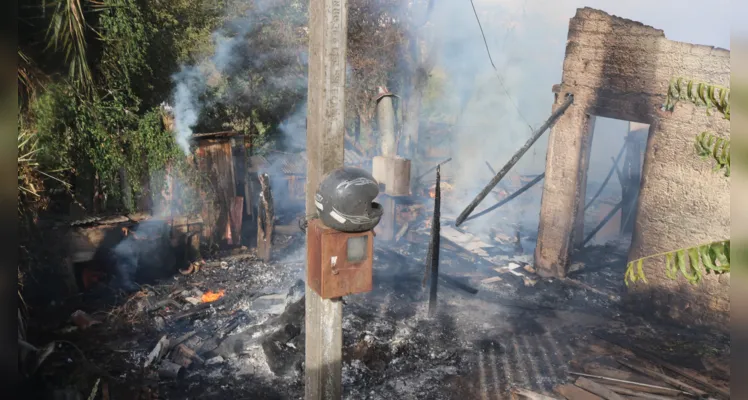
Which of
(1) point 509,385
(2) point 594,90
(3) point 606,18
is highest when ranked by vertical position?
(3) point 606,18

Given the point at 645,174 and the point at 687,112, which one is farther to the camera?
the point at 645,174

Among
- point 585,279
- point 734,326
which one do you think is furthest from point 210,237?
point 734,326

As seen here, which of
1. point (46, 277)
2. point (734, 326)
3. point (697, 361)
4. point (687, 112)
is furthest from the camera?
point (46, 277)

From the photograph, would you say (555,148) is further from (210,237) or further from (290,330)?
(210,237)

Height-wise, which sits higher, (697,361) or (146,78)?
(146,78)

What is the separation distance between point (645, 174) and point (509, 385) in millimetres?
5313

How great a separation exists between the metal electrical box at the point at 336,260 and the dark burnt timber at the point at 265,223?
823cm

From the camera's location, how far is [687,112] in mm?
8922

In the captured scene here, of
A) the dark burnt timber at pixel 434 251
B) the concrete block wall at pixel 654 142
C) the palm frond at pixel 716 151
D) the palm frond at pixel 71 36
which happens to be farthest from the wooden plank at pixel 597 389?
the palm frond at pixel 71 36

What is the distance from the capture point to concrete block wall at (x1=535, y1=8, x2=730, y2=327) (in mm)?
8797

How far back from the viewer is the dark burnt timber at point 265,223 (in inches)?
469

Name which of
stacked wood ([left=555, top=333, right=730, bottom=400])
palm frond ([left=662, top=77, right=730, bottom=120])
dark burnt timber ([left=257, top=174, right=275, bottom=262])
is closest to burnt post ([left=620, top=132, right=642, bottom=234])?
stacked wood ([left=555, top=333, right=730, bottom=400])

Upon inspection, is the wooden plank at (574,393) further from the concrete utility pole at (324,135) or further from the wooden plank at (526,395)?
the concrete utility pole at (324,135)

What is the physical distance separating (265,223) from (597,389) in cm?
808
